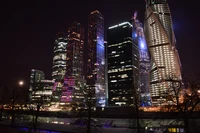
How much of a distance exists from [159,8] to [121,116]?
505ft

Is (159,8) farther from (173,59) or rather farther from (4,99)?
(4,99)

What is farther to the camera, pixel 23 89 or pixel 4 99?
pixel 4 99

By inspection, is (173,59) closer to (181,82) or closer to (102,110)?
(102,110)

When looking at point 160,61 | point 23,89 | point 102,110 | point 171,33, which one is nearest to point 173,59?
point 160,61

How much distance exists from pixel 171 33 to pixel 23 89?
514 ft

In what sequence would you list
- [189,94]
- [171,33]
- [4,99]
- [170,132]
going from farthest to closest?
[171,33] < [4,99] < [170,132] < [189,94]

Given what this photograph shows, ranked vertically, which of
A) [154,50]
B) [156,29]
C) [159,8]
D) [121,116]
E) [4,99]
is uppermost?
[159,8]

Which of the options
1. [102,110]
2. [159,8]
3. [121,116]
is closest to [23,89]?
[121,116]

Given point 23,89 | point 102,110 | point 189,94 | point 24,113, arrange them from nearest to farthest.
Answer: point 189,94 → point 23,89 → point 24,113 → point 102,110

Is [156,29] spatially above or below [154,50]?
above

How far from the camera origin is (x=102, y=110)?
101m

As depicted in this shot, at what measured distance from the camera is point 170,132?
33562 millimetres

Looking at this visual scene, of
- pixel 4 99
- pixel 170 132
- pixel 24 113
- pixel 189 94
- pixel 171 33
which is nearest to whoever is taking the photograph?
Answer: pixel 189 94

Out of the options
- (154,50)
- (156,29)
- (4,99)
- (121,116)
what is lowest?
(121,116)
